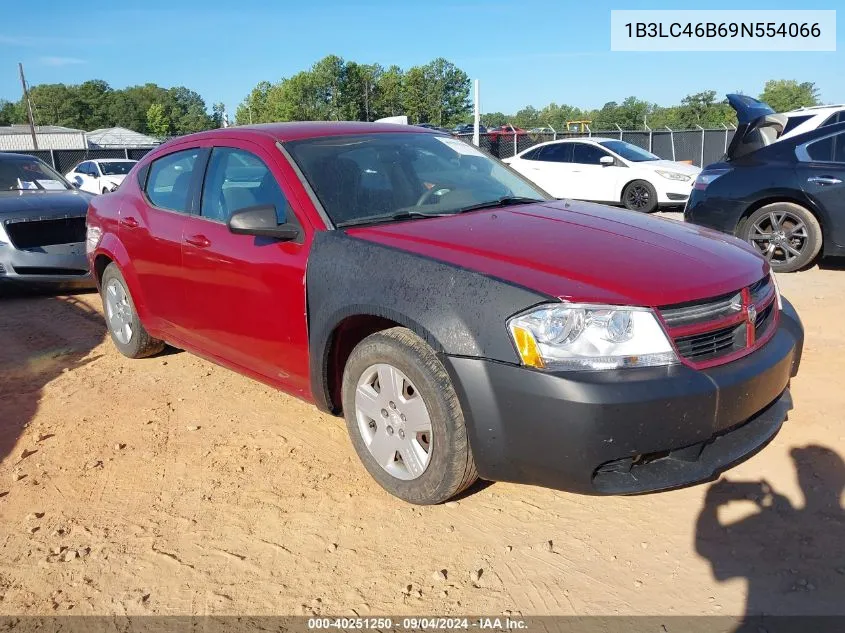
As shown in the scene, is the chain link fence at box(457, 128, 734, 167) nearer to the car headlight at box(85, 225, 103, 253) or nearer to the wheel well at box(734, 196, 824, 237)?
the wheel well at box(734, 196, 824, 237)

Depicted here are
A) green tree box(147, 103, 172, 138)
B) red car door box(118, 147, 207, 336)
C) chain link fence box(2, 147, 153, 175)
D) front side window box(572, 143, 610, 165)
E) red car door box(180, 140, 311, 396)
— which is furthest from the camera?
green tree box(147, 103, 172, 138)

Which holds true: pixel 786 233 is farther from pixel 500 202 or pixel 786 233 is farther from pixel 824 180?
pixel 500 202

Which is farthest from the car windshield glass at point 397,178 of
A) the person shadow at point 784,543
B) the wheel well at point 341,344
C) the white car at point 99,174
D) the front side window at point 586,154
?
the white car at point 99,174

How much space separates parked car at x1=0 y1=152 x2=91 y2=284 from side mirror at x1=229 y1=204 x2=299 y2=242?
195 inches

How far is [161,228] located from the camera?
4281mm

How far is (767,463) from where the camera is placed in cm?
322

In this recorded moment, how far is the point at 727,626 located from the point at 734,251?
63.9 inches

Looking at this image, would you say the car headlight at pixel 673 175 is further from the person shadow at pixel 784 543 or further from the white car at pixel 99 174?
the white car at pixel 99 174

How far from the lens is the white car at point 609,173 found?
41.3ft

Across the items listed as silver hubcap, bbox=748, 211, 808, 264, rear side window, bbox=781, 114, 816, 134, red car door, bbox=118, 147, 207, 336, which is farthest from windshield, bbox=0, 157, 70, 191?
rear side window, bbox=781, 114, 816, 134

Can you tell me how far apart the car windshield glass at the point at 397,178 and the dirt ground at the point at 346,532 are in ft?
4.19

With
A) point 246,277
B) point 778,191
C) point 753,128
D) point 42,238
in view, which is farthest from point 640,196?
point 246,277

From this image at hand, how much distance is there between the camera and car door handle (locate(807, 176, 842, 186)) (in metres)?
6.66

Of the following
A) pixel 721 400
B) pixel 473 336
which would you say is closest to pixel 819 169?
pixel 721 400
